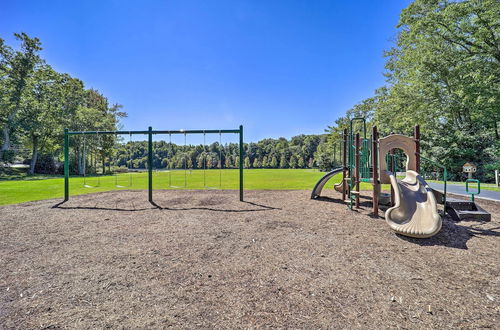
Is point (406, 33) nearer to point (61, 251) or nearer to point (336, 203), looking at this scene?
point (336, 203)

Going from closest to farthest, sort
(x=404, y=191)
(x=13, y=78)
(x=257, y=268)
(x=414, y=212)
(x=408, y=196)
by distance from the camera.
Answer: (x=257, y=268) → (x=414, y=212) → (x=408, y=196) → (x=404, y=191) → (x=13, y=78)

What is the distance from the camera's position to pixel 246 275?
9.20 ft

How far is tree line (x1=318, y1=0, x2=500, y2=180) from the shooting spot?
13.1m

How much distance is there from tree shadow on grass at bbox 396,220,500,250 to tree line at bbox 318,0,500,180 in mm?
12934

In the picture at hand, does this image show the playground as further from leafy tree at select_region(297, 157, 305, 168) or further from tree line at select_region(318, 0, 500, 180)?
leafy tree at select_region(297, 157, 305, 168)

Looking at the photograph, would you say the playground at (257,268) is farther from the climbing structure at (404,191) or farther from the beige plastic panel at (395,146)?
the beige plastic panel at (395,146)

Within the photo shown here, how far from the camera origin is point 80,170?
1098 inches

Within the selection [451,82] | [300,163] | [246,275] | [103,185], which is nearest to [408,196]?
[246,275]

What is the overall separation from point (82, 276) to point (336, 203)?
6.72m

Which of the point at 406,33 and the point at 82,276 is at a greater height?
the point at 406,33

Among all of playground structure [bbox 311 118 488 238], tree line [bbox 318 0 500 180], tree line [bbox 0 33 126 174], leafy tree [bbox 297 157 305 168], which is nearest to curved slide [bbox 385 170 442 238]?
playground structure [bbox 311 118 488 238]

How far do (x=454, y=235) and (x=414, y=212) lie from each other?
0.71 meters

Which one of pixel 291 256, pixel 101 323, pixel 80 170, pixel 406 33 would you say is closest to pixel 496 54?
Answer: pixel 406 33

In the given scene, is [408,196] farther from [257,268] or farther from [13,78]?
[13,78]
